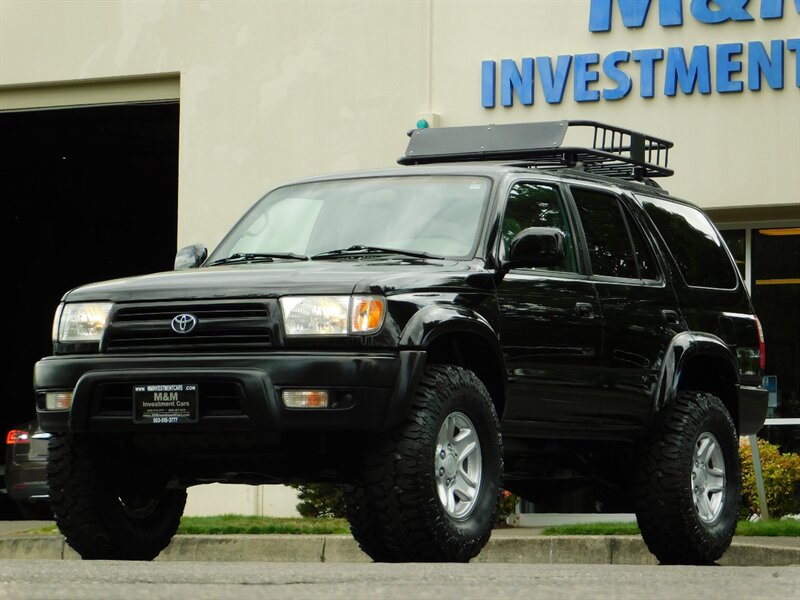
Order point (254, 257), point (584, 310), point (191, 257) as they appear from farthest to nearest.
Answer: point (191, 257), point (584, 310), point (254, 257)

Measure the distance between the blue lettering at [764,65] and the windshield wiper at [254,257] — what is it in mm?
8458

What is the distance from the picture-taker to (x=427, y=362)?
7.66 metres

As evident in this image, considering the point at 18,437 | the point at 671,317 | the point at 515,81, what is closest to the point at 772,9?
the point at 515,81

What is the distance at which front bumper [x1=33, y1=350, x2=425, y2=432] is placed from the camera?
7.18m

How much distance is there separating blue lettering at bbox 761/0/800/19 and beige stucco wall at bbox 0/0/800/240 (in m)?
0.08

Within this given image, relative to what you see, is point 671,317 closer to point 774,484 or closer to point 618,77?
point 774,484

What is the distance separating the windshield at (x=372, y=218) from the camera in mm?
8375

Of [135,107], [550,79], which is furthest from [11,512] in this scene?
[550,79]

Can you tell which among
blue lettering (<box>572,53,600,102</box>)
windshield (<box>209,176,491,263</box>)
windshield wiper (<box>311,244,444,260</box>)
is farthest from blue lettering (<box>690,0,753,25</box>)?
windshield wiper (<box>311,244,444,260</box>)

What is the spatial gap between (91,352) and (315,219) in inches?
61.8

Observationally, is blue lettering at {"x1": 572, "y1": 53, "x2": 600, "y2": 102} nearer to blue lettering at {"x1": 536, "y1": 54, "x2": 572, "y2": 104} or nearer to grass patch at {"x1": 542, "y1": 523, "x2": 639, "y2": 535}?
blue lettering at {"x1": 536, "y1": 54, "x2": 572, "y2": 104}

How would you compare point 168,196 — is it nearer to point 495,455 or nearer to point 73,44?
point 73,44

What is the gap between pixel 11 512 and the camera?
22562 millimetres

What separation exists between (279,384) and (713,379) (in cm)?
383
